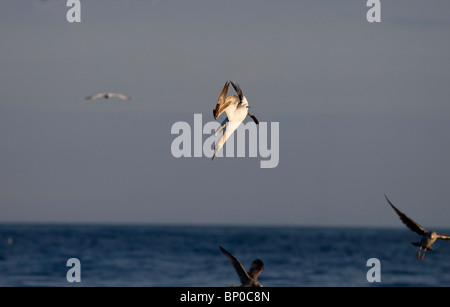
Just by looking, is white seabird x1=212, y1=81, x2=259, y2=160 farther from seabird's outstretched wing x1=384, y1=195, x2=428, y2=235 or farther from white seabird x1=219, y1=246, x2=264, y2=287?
seabird's outstretched wing x1=384, y1=195, x2=428, y2=235

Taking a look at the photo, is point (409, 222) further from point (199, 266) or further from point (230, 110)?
point (199, 266)

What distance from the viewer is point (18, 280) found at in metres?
44.3

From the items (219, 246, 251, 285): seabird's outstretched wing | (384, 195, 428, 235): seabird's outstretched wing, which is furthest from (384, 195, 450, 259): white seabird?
(219, 246, 251, 285): seabird's outstretched wing

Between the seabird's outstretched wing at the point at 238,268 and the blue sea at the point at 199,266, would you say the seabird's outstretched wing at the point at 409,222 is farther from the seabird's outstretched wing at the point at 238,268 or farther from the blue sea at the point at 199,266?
the blue sea at the point at 199,266

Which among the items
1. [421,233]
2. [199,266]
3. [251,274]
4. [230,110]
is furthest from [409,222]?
[199,266]

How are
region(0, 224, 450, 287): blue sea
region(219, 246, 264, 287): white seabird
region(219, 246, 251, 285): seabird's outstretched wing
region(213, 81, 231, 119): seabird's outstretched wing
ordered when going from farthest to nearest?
region(0, 224, 450, 287): blue sea, region(219, 246, 264, 287): white seabird, region(219, 246, 251, 285): seabird's outstretched wing, region(213, 81, 231, 119): seabird's outstretched wing

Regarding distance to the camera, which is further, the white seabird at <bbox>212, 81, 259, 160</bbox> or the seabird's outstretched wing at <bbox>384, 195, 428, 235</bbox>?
the seabird's outstretched wing at <bbox>384, 195, 428, 235</bbox>

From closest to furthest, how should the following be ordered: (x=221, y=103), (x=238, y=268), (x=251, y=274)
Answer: (x=221, y=103) < (x=238, y=268) < (x=251, y=274)

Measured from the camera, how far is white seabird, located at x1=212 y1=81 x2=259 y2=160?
2006 cm

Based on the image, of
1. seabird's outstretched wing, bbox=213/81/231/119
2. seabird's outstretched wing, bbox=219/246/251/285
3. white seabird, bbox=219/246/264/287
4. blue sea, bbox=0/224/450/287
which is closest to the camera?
seabird's outstretched wing, bbox=213/81/231/119

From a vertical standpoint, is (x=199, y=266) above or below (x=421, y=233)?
above

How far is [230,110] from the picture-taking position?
66.8ft

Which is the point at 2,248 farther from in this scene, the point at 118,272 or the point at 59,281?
the point at 59,281

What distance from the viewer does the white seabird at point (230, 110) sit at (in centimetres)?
2006
